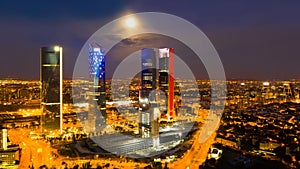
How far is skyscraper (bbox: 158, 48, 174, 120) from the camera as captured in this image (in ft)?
35.6

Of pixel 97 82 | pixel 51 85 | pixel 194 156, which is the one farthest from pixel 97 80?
pixel 194 156

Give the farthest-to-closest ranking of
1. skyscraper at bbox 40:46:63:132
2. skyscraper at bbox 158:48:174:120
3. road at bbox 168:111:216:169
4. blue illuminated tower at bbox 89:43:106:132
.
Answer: skyscraper at bbox 158:48:174:120 < blue illuminated tower at bbox 89:43:106:132 < skyscraper at bbox 40:46:63:132 < road at bbox 168:111:216:169

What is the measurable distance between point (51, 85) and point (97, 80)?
1416mm

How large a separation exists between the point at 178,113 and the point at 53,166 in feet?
22.9

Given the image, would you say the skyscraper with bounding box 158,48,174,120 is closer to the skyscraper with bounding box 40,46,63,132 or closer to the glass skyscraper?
the glass skyscraper

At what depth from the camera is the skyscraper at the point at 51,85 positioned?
8586 mm

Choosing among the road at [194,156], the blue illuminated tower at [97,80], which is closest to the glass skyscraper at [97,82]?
the blue illuminated tower at [97,80]

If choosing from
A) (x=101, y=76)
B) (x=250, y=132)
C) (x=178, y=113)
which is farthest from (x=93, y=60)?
(x=250, y=132)

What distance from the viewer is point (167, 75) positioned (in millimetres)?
10898

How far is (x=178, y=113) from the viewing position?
12.0m

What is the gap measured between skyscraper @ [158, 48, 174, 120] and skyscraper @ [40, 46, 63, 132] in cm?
365

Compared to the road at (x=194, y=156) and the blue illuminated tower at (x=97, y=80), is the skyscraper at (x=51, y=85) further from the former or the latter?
the road at (x=194, y=156)

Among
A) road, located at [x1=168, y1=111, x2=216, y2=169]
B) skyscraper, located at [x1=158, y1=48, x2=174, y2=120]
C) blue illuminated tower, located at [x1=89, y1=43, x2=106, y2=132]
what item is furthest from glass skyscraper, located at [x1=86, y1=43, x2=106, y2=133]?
road, located at [x1=168, y1=111, x2=216, y2=169]

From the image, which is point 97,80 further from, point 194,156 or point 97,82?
point 194,156
